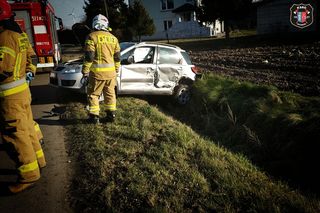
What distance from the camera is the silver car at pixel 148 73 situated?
699 cm

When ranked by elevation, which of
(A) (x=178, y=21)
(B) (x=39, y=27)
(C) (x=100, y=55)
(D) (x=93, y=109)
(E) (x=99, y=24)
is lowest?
(D) (x=93, y=109)

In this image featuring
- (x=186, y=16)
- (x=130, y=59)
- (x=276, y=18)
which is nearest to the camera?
(x=130, y=59)

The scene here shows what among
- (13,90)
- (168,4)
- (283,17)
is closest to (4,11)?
(13,90)

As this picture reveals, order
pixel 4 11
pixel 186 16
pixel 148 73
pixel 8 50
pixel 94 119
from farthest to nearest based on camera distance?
1. pixel 186 16
2. pixel 148 73
3. pixel 94 119
4. pixel 4 11
5. pixel 8 50

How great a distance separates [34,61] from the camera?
12.5ft

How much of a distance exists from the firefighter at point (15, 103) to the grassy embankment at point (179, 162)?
0.65m

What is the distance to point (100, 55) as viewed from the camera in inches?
206

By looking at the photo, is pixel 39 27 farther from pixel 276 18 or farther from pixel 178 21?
pixel 178 21

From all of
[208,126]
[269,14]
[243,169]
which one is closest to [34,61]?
[243,169]

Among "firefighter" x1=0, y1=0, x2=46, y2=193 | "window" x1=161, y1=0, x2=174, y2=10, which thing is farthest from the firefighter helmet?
"window" x1=161, y1=0, x2=174, y2=10

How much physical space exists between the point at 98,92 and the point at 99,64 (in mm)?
521

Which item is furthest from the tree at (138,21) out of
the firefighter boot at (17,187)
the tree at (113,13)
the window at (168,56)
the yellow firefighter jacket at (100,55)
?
the firefighter boot at (17,187)

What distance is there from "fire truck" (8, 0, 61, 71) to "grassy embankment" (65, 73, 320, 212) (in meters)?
5.34

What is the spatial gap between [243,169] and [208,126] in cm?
313
